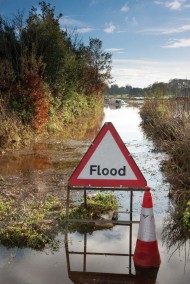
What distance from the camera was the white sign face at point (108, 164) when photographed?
501 centimetres

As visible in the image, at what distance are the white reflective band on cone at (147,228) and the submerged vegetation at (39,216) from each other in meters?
1.18

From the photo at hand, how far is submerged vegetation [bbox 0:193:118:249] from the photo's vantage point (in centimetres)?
505

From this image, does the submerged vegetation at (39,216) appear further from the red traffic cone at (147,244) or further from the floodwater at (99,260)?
the red traffic cone at (147,244)

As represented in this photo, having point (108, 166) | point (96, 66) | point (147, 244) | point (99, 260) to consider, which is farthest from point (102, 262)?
point (96, 66)

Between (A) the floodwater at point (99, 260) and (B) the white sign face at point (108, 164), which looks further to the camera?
(B) the white sign face at point (108, 164)

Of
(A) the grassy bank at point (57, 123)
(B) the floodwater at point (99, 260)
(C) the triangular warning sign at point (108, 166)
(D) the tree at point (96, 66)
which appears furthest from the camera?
(D) the tree at point (96, 66)

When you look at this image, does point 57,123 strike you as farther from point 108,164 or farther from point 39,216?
point 108,164

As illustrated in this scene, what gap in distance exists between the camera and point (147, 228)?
14.6 ft

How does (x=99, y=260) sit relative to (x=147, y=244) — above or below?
below

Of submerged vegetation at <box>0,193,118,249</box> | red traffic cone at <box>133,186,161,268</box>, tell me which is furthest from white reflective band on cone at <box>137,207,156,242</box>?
submerged vegetation at <box>0,193,118,249</box>

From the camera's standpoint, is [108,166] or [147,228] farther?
[108,166]

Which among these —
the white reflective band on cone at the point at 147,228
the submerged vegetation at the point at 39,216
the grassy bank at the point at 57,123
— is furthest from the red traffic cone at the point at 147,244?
the grassy bank at the point at 57,123

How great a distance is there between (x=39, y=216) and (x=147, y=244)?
2.19m

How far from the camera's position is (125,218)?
242 inches
